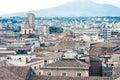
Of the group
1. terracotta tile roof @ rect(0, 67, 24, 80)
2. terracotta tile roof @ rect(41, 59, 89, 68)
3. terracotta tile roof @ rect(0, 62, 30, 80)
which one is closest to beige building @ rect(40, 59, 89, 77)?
terracotta tile roof @ rect(41, 59, 89, 68)

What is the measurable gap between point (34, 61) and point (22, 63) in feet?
11.1

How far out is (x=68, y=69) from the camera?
45094 mm

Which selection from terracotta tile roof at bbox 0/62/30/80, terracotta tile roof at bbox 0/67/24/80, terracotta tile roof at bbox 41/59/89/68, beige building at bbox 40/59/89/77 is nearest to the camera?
terracotta tile roof at bbox 0/67/24/80

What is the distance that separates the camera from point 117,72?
39000mm

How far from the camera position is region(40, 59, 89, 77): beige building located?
147ft

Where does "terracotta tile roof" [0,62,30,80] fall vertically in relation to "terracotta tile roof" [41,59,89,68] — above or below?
above

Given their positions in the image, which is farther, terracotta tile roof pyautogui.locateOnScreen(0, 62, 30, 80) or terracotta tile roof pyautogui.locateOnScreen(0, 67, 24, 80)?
terracotta tile roof pyautogui.locateOnScreen(0, 62, 30, 80)

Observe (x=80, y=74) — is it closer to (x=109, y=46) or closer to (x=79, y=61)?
(x=79, y=61)

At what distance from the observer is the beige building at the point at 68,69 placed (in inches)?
1760

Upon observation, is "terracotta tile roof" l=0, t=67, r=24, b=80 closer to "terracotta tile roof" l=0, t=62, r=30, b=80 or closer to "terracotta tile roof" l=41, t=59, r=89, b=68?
"terracotta tile roof" l=0, t=62, r=30, b=80

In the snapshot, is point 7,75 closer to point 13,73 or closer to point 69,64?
point 13,73

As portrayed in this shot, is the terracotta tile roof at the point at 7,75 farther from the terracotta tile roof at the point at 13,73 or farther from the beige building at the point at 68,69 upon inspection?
the beige building at the point at 68,69

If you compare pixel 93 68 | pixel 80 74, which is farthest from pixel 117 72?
pixel 93 68

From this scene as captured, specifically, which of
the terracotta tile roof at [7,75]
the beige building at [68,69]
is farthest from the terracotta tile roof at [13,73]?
the beige building at [68,69]
